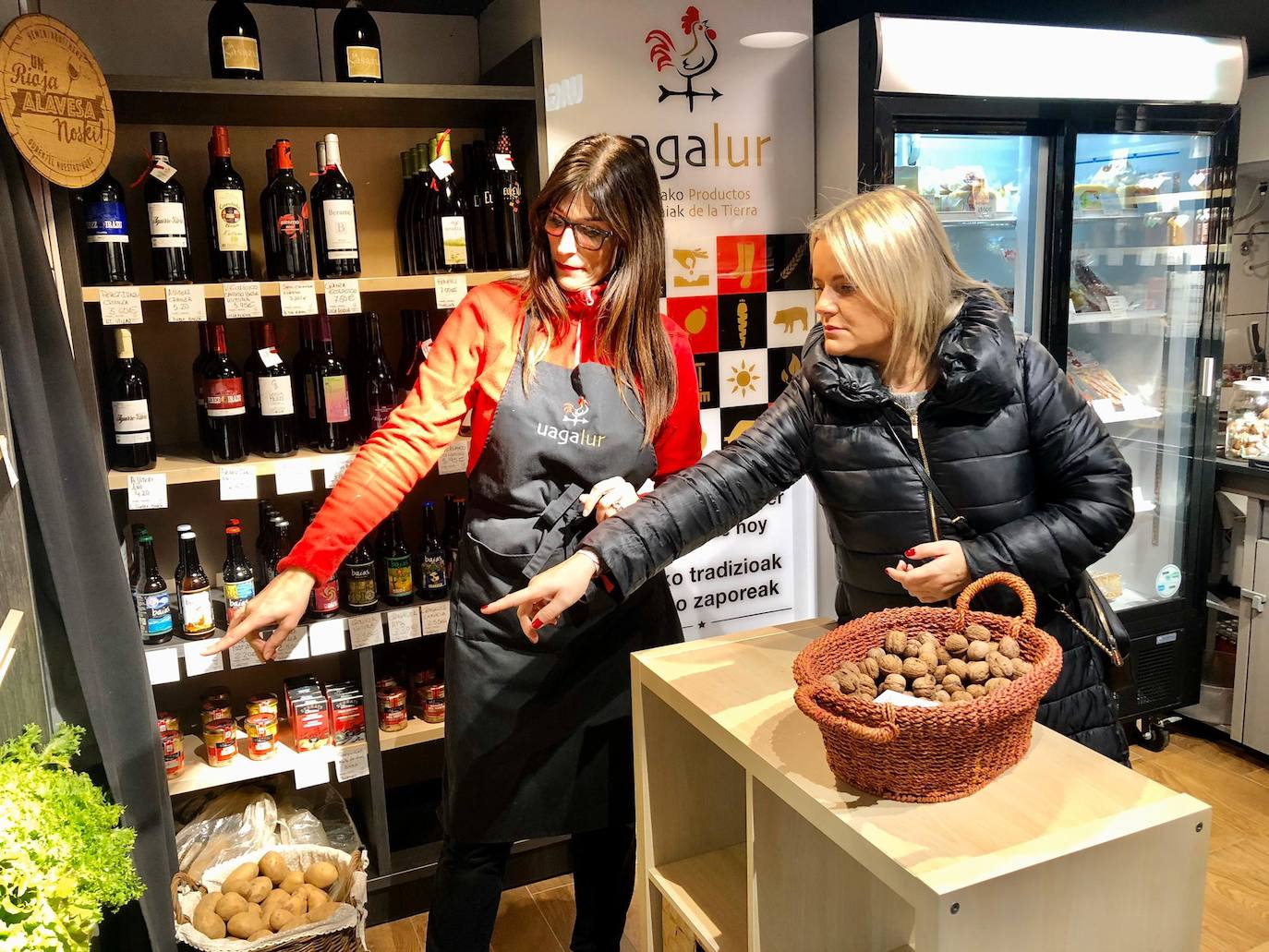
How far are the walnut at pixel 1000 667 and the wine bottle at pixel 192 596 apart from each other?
6.06 feet

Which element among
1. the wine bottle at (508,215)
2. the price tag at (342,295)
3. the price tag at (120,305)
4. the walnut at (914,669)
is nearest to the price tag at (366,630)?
the price tag at (342,295)

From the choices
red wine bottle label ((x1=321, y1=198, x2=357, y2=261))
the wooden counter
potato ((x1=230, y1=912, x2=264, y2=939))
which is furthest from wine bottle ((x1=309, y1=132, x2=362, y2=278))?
potato ((x1=230, y1=912, x2=264, y2=939))

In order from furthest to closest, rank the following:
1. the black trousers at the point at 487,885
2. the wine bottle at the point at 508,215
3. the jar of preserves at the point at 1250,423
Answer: the jar of preserves at the point at 1250,423, the wine bottle at the point at 508,215, the black trousers at the point at 487,885

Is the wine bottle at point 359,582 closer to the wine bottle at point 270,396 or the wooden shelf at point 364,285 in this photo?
the wine bottle at point 270,396

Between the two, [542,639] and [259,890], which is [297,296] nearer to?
[542,639]

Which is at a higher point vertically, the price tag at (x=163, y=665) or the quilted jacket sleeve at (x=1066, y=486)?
the quilted jacket sleeve at (x=1066, y=486)

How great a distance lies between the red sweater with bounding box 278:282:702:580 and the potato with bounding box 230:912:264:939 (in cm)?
87

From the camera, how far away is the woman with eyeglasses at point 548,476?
74.6 inches

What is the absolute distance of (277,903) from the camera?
2207 millimetres

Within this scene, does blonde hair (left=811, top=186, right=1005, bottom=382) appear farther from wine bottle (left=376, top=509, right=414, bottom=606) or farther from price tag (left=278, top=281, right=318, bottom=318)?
wine bottle (left=376, top=509, right=414, bottom=606)

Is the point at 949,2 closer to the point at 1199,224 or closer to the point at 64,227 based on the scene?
the point at 1199,224

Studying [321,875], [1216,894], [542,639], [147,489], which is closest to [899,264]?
[542,639]

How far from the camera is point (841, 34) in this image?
108 inches

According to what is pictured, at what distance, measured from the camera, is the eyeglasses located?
1.88 m
